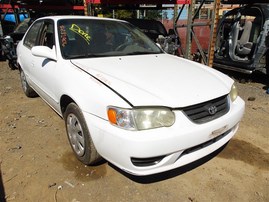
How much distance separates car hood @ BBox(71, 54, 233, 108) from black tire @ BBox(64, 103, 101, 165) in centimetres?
45

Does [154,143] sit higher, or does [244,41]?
[244,41]

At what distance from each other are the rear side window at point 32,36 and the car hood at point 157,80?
157cm

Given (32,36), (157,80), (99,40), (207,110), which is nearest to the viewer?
(207,110)

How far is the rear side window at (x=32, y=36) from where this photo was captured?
4036 millimetres

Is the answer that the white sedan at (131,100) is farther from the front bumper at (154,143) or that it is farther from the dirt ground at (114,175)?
the dirt ground at (114,175)

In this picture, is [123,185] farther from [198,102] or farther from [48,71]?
[48,71]

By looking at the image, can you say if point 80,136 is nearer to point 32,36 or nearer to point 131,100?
point 131,100

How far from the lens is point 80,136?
2719mm

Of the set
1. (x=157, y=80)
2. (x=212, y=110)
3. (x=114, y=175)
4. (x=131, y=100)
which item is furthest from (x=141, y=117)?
(x=114, y=175)

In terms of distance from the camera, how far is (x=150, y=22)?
8.44 meters

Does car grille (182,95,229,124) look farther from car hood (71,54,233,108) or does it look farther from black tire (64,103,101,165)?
black tire (64,103,101,165)

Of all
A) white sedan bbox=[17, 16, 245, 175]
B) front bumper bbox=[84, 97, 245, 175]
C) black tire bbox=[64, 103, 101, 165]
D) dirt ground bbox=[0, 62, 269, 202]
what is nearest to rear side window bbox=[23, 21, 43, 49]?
white sedan bbox=[17, 16, 245, 175]

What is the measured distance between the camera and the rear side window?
4.04 m

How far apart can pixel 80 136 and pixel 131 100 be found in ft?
2.91
